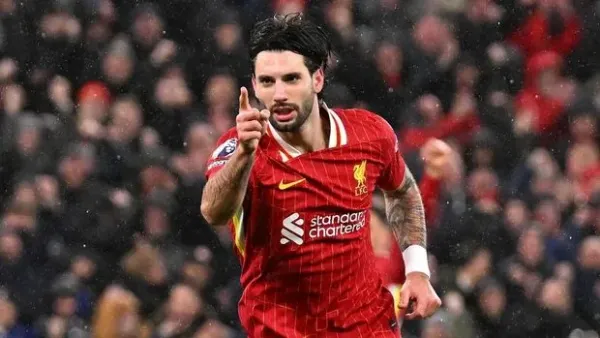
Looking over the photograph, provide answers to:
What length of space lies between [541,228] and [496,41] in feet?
3.83

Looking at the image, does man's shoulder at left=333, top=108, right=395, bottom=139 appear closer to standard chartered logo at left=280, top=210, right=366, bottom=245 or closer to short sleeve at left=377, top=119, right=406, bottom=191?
short sleeve at left=377, top=119, right=406, bottom=191

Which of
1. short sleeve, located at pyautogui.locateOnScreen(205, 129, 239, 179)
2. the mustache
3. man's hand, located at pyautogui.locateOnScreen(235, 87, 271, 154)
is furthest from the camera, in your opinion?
the mustache

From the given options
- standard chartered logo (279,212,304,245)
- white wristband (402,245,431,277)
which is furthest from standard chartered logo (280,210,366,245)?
white wristband (402,245,431,277)

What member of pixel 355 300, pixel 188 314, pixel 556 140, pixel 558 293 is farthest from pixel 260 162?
pixel 556 140

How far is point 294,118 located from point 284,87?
3.6 inches

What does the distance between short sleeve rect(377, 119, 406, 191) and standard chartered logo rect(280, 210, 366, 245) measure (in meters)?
0.28

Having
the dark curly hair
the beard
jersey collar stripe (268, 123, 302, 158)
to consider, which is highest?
the dark curly hair

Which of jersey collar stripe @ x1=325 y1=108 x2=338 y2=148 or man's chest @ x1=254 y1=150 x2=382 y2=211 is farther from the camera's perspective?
jersey collar stripe @ x1=325 y1=108 x2=338 y2=148

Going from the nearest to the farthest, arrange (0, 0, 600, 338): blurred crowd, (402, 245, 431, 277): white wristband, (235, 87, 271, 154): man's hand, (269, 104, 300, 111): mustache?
(235, 87, 271, 154): man's hand < (269, 104, 300, 111): mustache < (402, 245, 431, 277): white wristband < (0, 0, 600, 338): blurred crowd

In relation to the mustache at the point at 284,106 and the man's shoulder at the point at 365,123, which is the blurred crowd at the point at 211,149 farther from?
the mustache at the point at 284,106

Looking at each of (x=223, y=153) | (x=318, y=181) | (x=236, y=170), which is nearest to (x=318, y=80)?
(x=318, y=181)

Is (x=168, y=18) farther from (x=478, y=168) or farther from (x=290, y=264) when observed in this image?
(x=290, y=264)

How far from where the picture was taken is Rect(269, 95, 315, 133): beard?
3672mm

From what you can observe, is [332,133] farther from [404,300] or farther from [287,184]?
[404,300]
